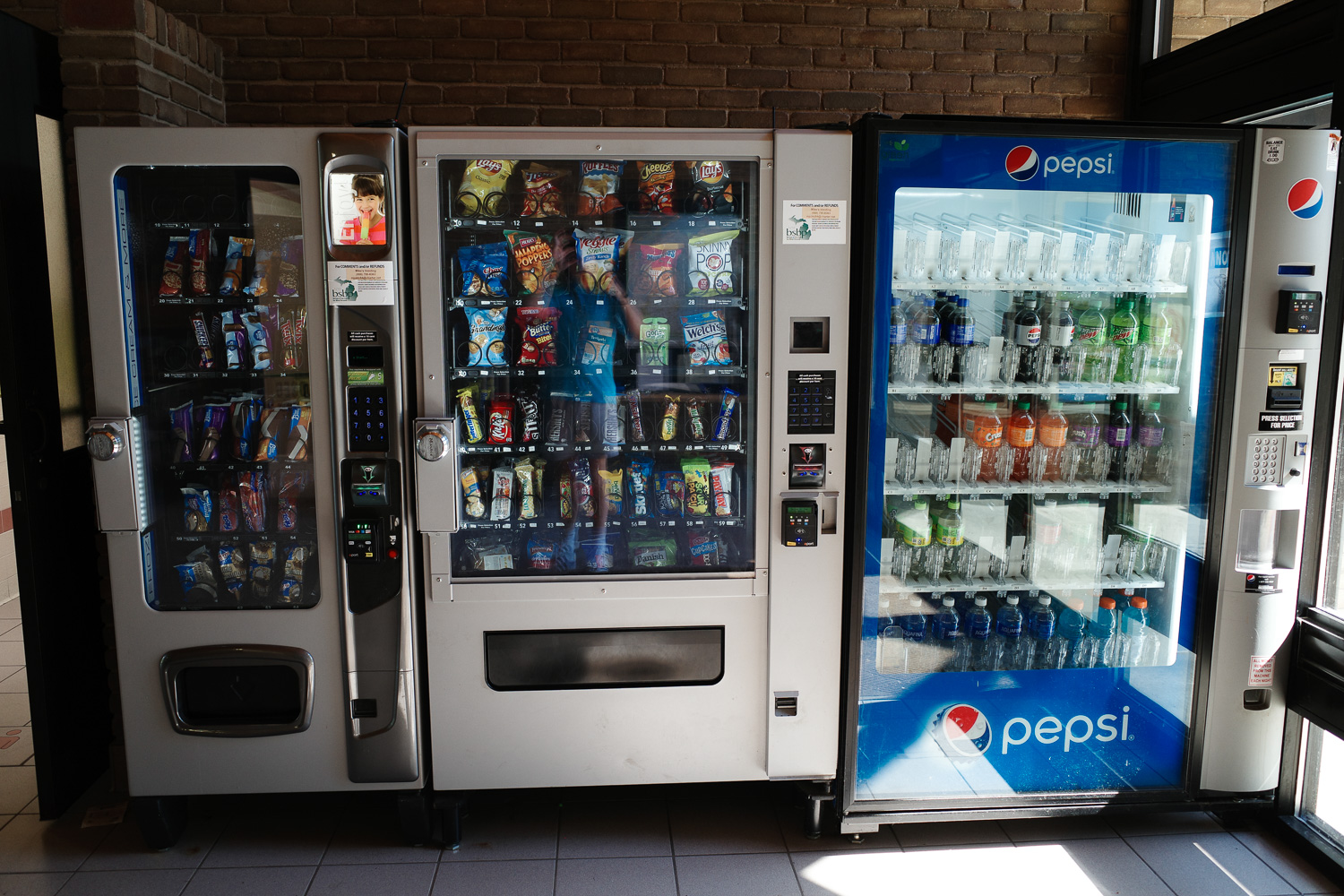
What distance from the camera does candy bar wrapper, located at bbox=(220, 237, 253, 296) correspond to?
2479 millimetres

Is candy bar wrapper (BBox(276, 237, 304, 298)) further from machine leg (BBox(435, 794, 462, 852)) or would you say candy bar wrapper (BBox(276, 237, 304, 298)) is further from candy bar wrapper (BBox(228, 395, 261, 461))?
machine leg (BBox(435, 794, 462, 852))

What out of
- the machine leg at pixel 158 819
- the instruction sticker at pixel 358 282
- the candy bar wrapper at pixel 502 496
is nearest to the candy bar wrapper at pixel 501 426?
the candy bar wrapper at pixel 502 496

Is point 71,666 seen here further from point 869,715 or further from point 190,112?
point 869,715

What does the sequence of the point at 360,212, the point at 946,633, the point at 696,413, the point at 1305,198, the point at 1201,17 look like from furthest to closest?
the point at 1201,17
the point at 946,633
the point at 696,413
the point at 1305,198
the point at 360,212

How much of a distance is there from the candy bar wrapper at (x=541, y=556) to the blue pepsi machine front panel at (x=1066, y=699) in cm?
98

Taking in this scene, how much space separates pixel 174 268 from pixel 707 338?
1.61 meters

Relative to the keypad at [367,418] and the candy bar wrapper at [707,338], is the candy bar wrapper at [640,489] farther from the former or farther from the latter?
the keypad at [367,418]

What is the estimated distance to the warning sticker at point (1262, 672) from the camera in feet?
8.67

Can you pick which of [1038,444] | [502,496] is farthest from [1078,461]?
[502,496]

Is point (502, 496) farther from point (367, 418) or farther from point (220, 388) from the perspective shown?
point (220, 388)

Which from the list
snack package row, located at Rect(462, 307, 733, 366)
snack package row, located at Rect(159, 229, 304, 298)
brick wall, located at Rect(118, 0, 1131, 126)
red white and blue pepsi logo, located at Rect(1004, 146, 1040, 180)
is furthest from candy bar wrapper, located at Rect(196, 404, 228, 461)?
red white and blue pepsi logo, located at Rect(1004, 146, 1040, 180)

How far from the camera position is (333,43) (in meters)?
3.34

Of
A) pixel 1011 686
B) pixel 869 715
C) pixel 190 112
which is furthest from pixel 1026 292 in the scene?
pixel 190 112

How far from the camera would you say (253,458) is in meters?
2.58
